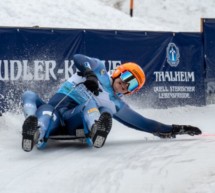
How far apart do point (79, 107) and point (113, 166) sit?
1.25 m

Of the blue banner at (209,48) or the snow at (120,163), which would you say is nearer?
the snow at (120,163)

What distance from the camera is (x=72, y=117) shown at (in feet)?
22.6

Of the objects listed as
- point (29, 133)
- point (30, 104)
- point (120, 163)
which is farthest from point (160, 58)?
point (29, 133)

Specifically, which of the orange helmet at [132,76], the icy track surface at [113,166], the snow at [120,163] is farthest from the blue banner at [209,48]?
the orange helmet at [132,76]

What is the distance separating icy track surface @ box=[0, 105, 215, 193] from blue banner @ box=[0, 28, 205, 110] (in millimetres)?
2682

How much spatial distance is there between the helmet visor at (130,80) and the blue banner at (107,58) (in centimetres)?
404

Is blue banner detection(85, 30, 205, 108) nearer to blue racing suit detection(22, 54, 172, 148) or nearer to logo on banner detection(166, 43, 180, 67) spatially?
logo on banner detection(166, 43, 180, 67)

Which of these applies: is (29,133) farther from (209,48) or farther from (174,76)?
(209,48)

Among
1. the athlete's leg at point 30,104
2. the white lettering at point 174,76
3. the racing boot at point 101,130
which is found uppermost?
the athlete's leg at point 30,104

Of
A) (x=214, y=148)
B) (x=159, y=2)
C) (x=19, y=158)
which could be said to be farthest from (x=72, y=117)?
(x=159, y=2)

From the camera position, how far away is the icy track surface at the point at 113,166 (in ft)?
15.9

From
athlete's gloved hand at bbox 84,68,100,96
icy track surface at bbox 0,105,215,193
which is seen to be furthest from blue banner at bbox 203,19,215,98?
athlete's gloved hand at bbox 84,68,100,96

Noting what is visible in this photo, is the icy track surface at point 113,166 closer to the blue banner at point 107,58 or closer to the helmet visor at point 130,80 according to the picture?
the helmet visor at point 130,80

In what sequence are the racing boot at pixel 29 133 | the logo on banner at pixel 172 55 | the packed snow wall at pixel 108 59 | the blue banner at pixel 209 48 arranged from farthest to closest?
the blue banner at pixel 209 48
the logo on banner at pixel 172 55
the packed snow wall at pixel 108 59
the racing boot at pixel 29 133
